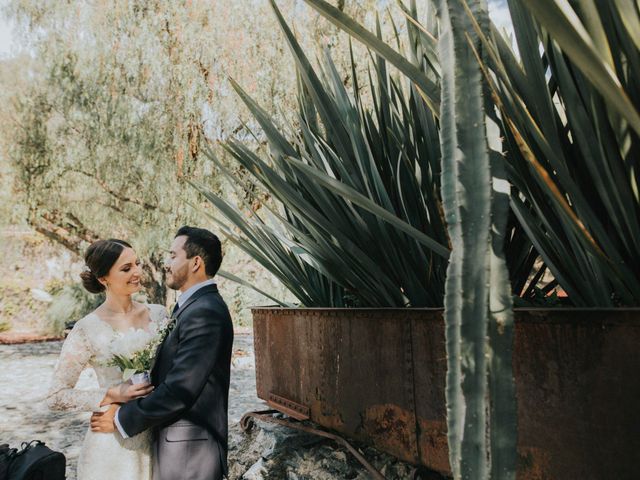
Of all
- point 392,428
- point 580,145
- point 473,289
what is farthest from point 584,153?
point 392,428

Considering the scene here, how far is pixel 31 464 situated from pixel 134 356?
0.53m

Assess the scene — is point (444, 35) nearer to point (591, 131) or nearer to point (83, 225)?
point (591, 131)

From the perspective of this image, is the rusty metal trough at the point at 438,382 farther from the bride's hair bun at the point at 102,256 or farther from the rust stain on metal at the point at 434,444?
the bride's hair bun at the point at 102,256

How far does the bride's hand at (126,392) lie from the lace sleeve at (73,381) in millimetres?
76

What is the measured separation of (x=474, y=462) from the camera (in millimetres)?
774

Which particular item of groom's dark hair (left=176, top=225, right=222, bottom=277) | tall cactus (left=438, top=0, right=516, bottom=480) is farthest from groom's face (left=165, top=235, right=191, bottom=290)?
tall cactus (left=438, top=0, right=516, bottom=480)

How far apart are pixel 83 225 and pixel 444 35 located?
11190mm

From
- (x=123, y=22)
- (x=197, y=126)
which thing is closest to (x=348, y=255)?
(x=197, y=126)

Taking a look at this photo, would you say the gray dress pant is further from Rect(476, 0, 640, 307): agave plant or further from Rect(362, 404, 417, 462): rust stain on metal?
Rect(476, 0, 640, 307): agave plant

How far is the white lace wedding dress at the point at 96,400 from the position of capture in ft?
7.32

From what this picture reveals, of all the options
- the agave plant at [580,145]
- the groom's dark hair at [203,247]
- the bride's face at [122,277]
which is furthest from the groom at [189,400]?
the agave plant at [580,145]

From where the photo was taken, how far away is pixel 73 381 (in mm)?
2396

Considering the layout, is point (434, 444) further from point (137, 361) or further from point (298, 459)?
point (137, 361)

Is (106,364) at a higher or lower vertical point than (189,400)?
higher
